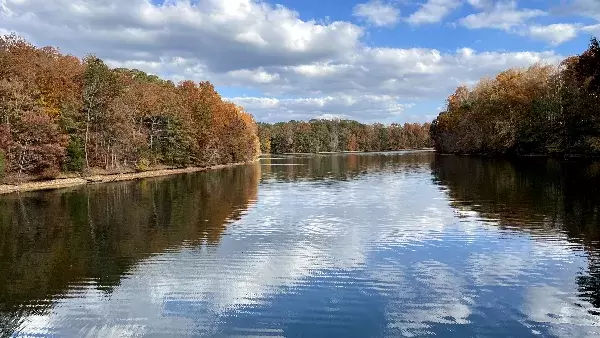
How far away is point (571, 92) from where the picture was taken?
69.8 m

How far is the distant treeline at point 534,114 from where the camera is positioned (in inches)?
2579

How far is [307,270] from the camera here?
47.9 ft

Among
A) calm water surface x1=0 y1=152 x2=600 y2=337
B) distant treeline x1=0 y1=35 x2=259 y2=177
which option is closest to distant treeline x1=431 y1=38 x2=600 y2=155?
calm water surface x1=0 y1=152 x2=600 y2=337

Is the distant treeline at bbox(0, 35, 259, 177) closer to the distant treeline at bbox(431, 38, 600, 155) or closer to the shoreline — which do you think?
the shoreline

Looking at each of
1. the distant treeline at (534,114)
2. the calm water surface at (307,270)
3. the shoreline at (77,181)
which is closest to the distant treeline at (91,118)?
the shoreline at (77,181)

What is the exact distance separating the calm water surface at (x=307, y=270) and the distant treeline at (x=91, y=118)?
54.2 feet

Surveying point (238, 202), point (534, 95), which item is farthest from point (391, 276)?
point (534, 95)

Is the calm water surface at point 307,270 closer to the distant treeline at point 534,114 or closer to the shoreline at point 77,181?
the shoreline at point 77,181

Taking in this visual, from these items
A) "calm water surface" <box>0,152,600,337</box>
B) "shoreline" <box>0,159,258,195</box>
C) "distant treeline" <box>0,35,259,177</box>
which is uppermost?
"distant treeline" <box>0,35,259,177</box>

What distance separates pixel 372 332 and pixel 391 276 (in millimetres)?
4033

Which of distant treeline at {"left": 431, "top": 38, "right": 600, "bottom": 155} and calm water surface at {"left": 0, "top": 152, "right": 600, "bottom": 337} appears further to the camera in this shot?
distant treeline at {"left": 431, "top": 38, "right": 600, "bottom": 155}

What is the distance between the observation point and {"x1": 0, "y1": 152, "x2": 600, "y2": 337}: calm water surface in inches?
412

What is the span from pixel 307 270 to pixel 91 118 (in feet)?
149

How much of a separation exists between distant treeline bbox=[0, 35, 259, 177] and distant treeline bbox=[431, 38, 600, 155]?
49238 millimetres
